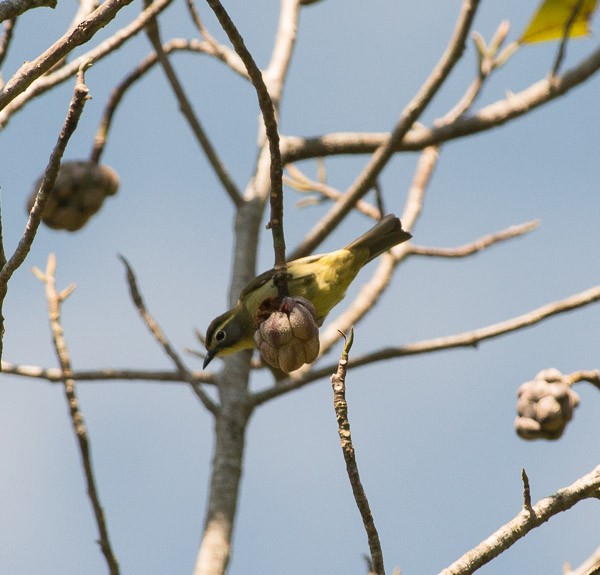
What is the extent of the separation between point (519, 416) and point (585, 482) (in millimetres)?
2121

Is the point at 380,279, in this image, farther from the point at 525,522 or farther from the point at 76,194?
the point at 525,522

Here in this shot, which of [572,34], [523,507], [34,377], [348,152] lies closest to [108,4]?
[523,507]

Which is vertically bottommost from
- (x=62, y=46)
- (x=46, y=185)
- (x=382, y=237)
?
(x=46, y=185)

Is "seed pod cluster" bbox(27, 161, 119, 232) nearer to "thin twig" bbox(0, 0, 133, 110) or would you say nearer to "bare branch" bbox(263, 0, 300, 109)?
"bare branch" bbox(263, 0, 300, 109)

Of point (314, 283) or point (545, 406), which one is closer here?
point (545, 406)

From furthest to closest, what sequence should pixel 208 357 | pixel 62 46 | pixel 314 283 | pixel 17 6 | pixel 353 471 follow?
pixel 208 357 → pixel 314 283 → pixel 62 46 → pixel 17 6 → pixel 353 471

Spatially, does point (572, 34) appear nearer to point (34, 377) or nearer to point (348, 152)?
point (348, 152)

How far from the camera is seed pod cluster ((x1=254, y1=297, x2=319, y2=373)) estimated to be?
377 cm

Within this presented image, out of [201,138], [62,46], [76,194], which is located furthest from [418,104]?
[62,46]

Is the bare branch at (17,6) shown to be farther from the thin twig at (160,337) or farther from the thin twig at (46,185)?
the thin twig at (160,337)

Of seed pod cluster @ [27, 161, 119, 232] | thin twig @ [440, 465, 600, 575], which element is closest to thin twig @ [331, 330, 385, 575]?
thin twig @ [440, 465, 600, 575]

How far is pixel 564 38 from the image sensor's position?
6461 mm

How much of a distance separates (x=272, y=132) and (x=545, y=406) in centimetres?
235

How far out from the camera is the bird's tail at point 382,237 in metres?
6.09
